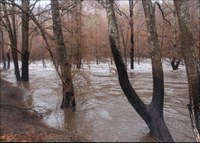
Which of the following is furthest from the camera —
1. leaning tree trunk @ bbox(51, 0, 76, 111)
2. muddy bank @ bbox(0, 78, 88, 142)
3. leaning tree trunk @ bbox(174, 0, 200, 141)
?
Result: leaning tree trunk @ bbox(51, 0, 76, 111)

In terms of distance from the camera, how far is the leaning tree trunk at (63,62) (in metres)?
10.0

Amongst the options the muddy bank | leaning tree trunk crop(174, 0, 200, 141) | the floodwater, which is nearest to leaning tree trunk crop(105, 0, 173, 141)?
the floodwater

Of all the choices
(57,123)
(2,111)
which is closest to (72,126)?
(57,123)

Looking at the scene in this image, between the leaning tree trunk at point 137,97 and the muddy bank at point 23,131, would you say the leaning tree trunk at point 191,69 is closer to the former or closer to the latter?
the leaning tree trunk at point 137,97

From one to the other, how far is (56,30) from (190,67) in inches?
198

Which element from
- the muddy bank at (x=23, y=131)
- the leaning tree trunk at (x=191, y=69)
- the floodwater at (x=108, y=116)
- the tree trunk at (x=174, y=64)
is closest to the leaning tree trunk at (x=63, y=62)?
the floodwater at (x=108, y=116)

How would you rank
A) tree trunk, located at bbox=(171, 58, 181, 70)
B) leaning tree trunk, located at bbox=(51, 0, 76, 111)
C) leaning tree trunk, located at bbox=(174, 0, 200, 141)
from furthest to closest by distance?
tree trunk, located at bbox=(171, 58, 181, 70)
leaning tree trunk, located at bbox=(51, 0, 76, 111)
leaning tree trunk, located at bbox=(174, 0, 200, 141)

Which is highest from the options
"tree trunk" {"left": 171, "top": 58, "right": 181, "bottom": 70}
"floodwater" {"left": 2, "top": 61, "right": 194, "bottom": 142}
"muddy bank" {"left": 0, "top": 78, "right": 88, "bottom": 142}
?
"tree trunk" {"left": 171, "top": 58, "right": 181, "bottom": 70}

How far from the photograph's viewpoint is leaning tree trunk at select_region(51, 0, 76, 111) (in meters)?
10.0

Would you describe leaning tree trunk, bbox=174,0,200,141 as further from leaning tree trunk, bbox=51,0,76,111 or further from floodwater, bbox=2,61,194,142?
leaning tree trunk, bbox=51,0,76,111

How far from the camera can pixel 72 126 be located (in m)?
8.65

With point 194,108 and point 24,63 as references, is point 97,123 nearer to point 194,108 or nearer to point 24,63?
point 194,108

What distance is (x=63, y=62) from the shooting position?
397 inches

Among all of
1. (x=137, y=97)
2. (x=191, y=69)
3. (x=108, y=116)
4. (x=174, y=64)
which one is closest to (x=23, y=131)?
(x=137, y=97)
